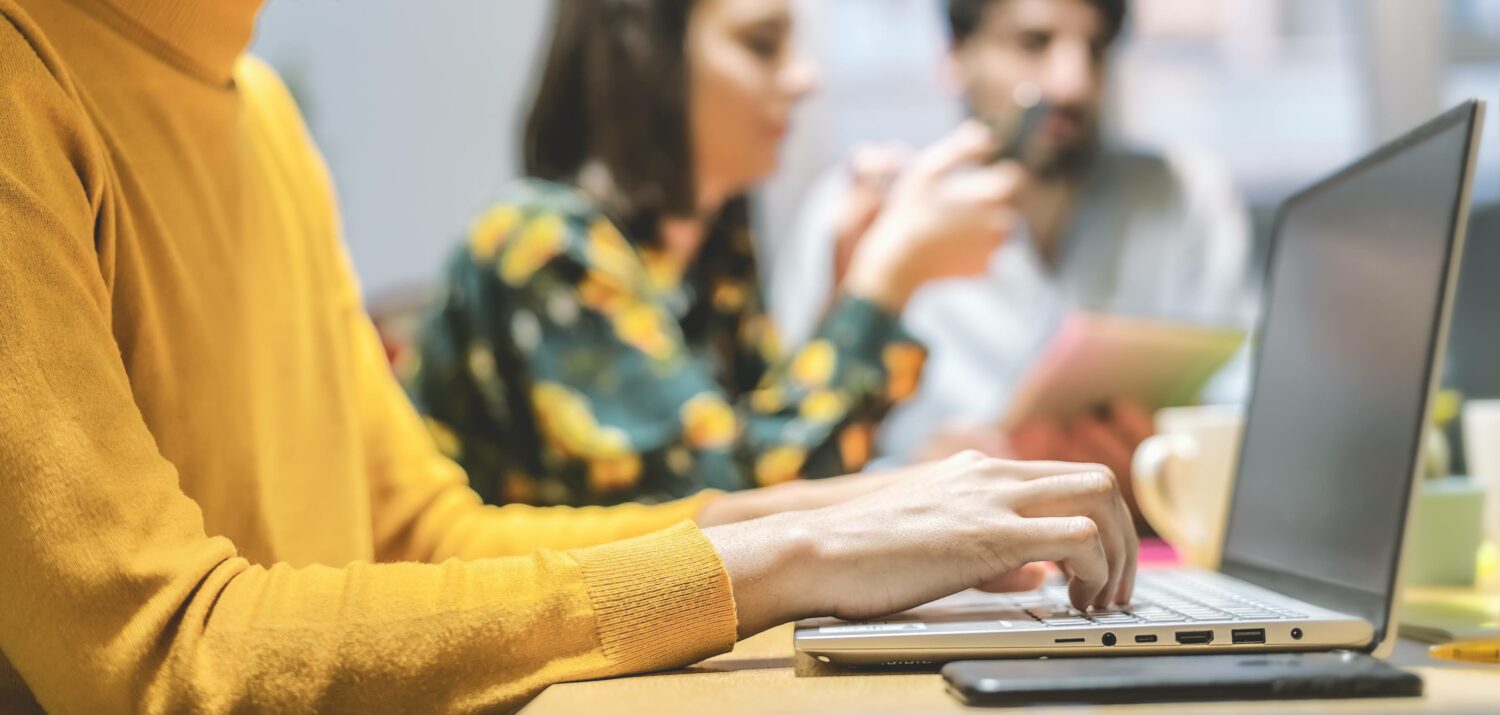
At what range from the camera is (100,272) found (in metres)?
0.50

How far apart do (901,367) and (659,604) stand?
0.88 m

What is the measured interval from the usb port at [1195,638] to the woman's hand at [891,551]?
6 cm

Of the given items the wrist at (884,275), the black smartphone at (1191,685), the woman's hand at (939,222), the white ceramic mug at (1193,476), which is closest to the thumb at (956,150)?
the woman's hand at (939,222)

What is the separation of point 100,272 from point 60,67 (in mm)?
91

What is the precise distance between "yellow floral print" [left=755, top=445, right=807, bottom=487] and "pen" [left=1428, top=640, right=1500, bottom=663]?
78 cm

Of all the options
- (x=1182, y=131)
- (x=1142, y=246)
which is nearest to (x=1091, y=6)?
(x=1182, y=131)

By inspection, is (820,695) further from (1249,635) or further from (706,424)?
(706,424)

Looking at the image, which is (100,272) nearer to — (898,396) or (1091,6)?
(898,396)

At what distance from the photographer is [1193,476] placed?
935 millimetres

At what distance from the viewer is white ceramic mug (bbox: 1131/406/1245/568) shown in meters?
0.92

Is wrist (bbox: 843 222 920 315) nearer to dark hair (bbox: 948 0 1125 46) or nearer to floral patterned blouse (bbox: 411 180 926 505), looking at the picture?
floral patterned blouse (bbox: 411 180 926 505)

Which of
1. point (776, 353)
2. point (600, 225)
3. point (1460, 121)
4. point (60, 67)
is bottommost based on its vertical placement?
point (776, 353)

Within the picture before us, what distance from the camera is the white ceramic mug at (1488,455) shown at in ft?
3.06

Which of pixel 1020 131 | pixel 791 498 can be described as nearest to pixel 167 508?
pixel 791 498
